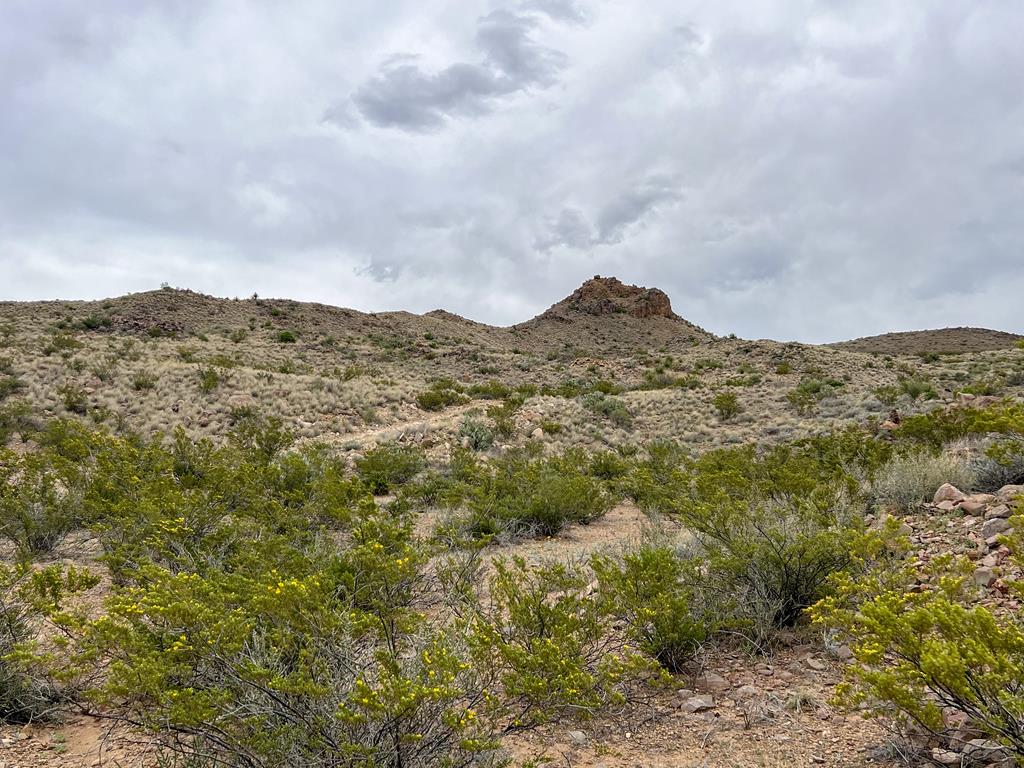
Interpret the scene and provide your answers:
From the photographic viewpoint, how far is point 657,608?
4609 mm

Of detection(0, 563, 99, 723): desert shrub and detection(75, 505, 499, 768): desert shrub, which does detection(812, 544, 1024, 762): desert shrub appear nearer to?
detection(75, 505, 499, 768): desert shrub

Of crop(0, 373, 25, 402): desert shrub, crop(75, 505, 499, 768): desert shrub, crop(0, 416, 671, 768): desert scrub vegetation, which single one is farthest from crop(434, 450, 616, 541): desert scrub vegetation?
crop(0, 373, 25, 402): desert shrub

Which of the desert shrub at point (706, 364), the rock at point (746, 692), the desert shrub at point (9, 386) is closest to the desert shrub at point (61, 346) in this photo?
the desert shrub at point (9, 386)

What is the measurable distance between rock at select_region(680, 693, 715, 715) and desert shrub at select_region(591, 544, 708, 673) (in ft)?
1.03

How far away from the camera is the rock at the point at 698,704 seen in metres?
4.06

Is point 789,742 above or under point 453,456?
under

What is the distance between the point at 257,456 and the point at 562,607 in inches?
444

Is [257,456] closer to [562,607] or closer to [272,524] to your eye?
[272,524]

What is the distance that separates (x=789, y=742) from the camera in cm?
354

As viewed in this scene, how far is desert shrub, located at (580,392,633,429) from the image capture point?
2283 cm

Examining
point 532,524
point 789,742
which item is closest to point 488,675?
point 789,742

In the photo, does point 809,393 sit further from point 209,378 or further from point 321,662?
point 321,662

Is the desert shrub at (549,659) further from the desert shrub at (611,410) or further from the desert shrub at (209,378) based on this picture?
the desert shrub at (209,378)

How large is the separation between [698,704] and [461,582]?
2.38 metres
